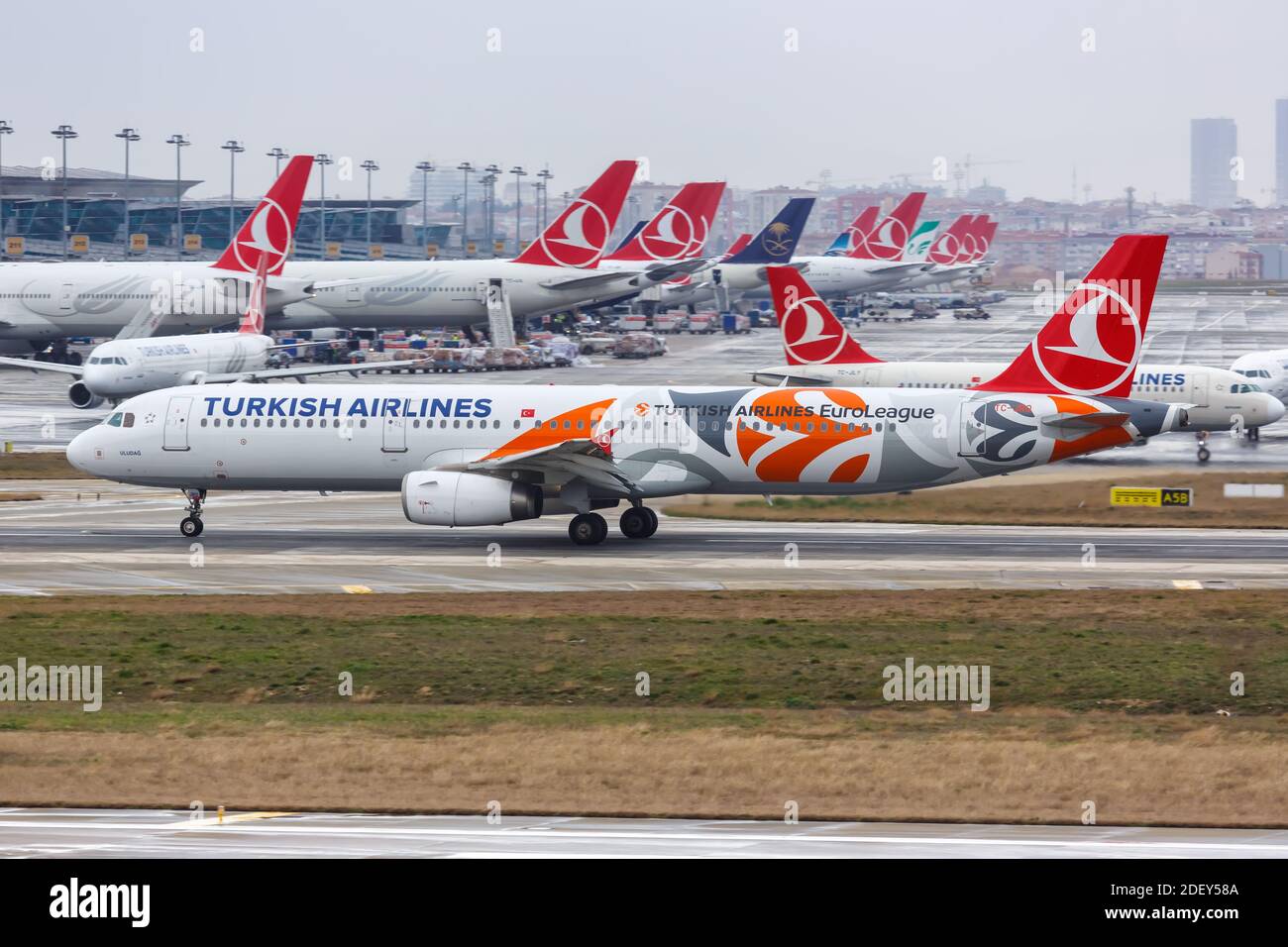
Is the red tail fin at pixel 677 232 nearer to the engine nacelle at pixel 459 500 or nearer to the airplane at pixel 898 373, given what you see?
the airplane at pixel 898 373

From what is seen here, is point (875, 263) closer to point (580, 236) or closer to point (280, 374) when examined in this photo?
point (580, 236)

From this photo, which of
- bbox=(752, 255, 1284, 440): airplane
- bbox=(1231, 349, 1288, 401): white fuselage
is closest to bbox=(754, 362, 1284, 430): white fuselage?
bbox=(752, 255, 1284, 440): airplane

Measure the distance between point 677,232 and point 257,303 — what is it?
1500 inches

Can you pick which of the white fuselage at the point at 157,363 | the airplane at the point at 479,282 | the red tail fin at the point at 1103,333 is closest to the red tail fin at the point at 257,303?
the white fuselage at the point at 157,363

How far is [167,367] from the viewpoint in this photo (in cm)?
8525

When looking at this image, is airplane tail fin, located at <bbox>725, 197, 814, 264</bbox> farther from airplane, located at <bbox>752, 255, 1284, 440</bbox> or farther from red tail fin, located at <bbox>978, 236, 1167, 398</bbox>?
red tail fin, located at <bbox>978, 236, 1167, 398</bbox>

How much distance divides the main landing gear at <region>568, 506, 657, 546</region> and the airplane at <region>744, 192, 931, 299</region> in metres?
123

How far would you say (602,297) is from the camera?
393 feet

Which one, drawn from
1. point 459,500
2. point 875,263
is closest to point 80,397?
point 459,500

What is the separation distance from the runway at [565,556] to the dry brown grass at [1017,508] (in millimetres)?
1321

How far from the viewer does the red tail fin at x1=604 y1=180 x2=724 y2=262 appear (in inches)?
4993
